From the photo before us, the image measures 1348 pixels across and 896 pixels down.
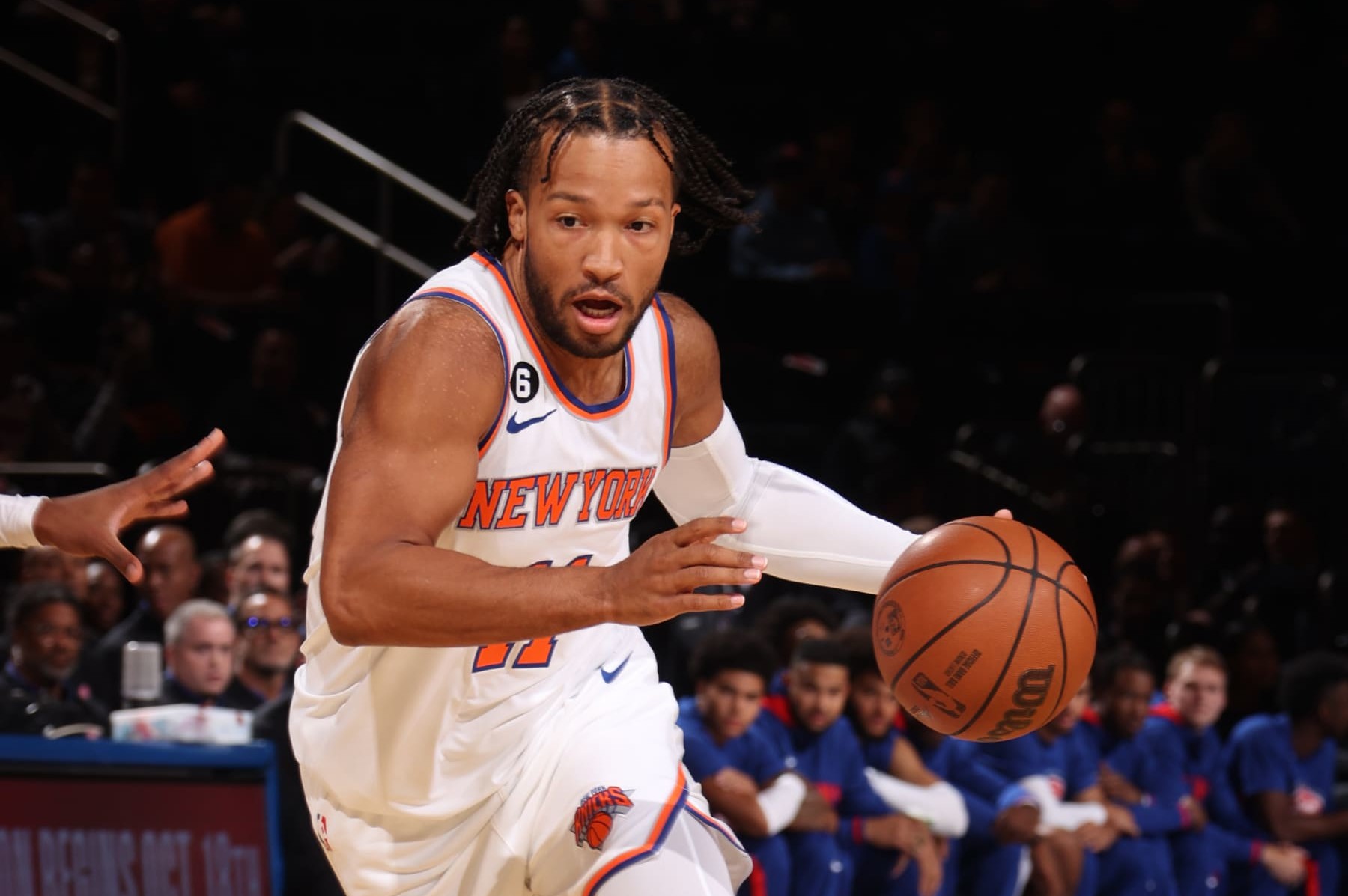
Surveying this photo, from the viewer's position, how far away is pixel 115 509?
3557mm

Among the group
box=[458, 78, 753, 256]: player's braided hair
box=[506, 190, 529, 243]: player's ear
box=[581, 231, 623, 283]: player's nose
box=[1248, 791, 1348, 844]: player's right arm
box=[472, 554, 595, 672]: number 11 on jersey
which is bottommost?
box=[1248, 791, 1348, 844]: player's right arm

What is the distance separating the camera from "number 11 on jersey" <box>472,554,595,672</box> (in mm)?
3141

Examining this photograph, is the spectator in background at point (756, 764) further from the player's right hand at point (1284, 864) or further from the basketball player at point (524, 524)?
the basketball player at point (524, 524)

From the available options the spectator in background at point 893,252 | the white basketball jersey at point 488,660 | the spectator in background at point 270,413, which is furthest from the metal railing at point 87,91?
the white basketball jersey at point 488,660

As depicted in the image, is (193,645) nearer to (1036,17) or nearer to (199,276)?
(199,276)

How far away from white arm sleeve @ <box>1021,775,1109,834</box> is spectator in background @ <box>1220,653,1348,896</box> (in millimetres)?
952

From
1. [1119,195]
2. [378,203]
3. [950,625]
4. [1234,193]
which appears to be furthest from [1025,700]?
[1234,193]

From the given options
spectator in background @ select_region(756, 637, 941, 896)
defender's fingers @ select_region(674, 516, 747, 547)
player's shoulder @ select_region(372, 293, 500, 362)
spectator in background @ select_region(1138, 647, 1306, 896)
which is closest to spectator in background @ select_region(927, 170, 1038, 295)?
spectator in background @ select_region(1138, 647, 1306, 896)

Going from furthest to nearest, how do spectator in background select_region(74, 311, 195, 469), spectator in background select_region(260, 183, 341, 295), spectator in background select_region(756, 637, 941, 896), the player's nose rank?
spectator in background select_region(260, 183, 341, 295) < spectator in background select_region(74, 311, 195, 469) < spectator in background select_region(756, 637, 941, 896) < the player's nose

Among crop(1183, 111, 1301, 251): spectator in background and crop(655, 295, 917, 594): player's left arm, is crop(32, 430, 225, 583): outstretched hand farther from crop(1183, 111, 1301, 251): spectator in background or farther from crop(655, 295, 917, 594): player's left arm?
crop(1183, 111, 1301, 251): spectator in background

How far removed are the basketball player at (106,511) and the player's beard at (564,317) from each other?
0.73 metres

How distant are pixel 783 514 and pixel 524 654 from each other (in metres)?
0.71

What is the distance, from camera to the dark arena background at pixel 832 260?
26.4ft

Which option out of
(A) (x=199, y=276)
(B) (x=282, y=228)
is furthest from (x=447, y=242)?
(A) (x=199, y=276)
